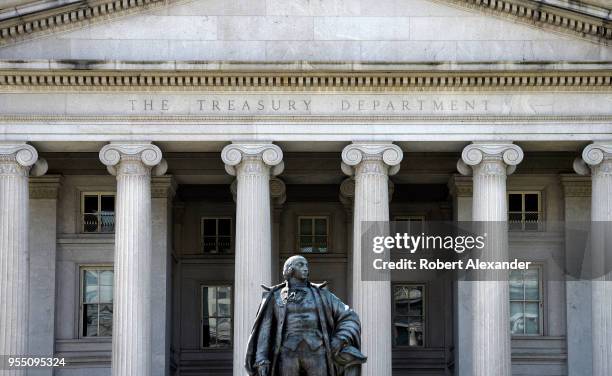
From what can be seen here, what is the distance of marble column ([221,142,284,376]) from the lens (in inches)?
2212

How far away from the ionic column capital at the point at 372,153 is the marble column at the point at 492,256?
2.14 m

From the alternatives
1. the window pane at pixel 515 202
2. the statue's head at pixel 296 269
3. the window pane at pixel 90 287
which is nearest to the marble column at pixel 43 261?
the window pane at pixel 90 287

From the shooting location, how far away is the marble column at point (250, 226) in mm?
56188

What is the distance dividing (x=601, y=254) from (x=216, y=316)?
50.1 ft

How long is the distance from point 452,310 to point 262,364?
33.4 m

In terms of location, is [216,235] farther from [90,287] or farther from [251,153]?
[251,153]

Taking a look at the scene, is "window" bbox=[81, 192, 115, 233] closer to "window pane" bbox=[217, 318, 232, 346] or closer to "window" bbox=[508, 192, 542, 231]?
"window pane" bbox=[217, 318, 232, 346]

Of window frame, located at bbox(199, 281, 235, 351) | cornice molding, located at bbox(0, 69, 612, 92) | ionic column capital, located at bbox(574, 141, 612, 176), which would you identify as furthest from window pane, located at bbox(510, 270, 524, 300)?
window frame, located at bbox(199, 281, 235, 351)

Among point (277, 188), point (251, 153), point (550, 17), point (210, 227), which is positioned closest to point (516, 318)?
point (277, 188)

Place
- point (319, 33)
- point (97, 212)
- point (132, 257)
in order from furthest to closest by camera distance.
Answer: point (97, 212)
point (319, 33)
point (132, 257)

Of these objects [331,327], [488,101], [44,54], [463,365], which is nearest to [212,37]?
[44,54]

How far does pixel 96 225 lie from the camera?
6350cm

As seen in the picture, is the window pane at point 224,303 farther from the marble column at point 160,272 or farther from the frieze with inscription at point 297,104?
the frieze with inscription at point 297,104

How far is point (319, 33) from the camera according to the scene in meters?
58.2
